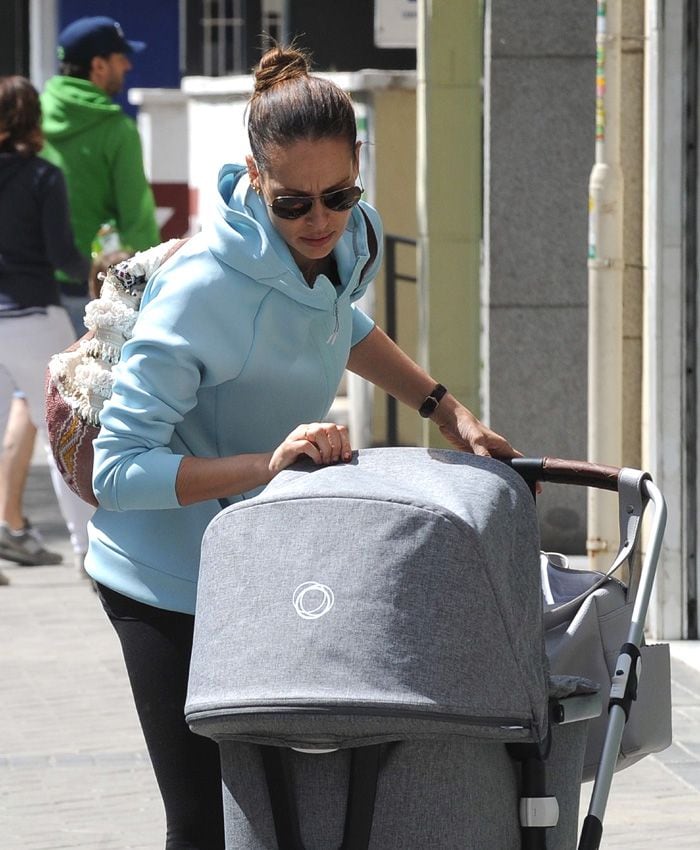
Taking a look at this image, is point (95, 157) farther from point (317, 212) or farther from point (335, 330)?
point (317, 212)

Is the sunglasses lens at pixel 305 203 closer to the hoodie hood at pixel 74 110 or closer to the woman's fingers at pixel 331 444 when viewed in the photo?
the woman's fingers at pixel 331 444

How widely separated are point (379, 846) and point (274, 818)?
168mm

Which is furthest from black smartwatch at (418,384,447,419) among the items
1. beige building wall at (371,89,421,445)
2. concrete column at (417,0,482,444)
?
beige building wall at (371,89,421,445)

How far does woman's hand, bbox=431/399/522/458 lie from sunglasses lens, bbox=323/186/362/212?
1.70ft

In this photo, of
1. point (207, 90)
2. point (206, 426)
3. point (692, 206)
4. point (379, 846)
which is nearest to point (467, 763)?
point (379, 846)

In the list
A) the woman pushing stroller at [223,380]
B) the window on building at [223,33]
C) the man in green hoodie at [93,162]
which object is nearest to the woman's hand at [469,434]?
the woman pushing stroller at [223,380]

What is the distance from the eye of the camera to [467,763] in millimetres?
2883

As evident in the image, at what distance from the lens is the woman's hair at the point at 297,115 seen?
10.4 feet

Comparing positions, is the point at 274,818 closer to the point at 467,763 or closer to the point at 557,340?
the point at 467,763

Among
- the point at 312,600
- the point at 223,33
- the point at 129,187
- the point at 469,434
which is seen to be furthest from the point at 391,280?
the point at 223,33

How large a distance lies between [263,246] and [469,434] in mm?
593

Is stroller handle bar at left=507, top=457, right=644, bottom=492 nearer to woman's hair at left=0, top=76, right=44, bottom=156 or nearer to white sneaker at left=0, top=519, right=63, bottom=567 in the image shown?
woman's hair at left=0, top=76, right=44, bottom=156

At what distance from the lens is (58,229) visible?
28.2 feet

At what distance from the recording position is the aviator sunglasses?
3215mm
